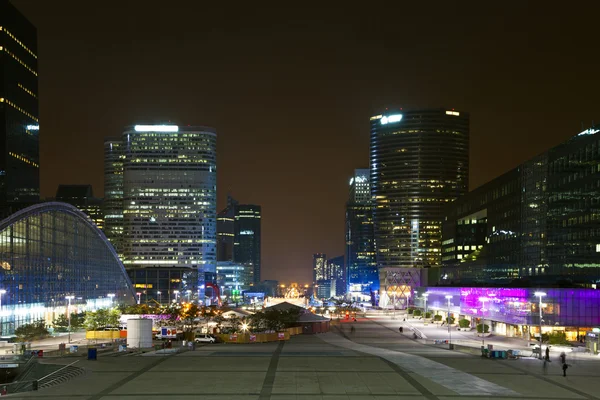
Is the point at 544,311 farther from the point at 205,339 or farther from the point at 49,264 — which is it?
the point at 49,264

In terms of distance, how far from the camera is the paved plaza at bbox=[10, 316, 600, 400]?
4994 centimetres

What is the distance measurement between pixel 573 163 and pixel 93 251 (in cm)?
8972

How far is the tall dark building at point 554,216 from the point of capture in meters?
129

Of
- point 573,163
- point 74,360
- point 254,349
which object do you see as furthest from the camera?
point 573,163

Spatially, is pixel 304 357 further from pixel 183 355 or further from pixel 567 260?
pixel 567 260

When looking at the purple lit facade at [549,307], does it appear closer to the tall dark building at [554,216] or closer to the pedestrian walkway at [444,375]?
the tall dark building at [554,216]

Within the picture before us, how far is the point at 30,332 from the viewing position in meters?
96.1

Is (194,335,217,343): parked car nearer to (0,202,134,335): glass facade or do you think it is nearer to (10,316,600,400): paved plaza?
(10,316,600,400): paved plaza

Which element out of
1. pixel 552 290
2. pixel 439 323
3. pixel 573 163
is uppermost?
pixel 573 163

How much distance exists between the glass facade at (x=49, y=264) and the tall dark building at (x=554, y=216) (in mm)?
78782

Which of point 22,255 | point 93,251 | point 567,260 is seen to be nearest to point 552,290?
point 567,260

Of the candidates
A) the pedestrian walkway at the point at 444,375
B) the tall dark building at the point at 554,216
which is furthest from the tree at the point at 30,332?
the tall dark building at the point at 554,216

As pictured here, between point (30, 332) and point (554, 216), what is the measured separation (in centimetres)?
9656

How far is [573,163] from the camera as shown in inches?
5295
